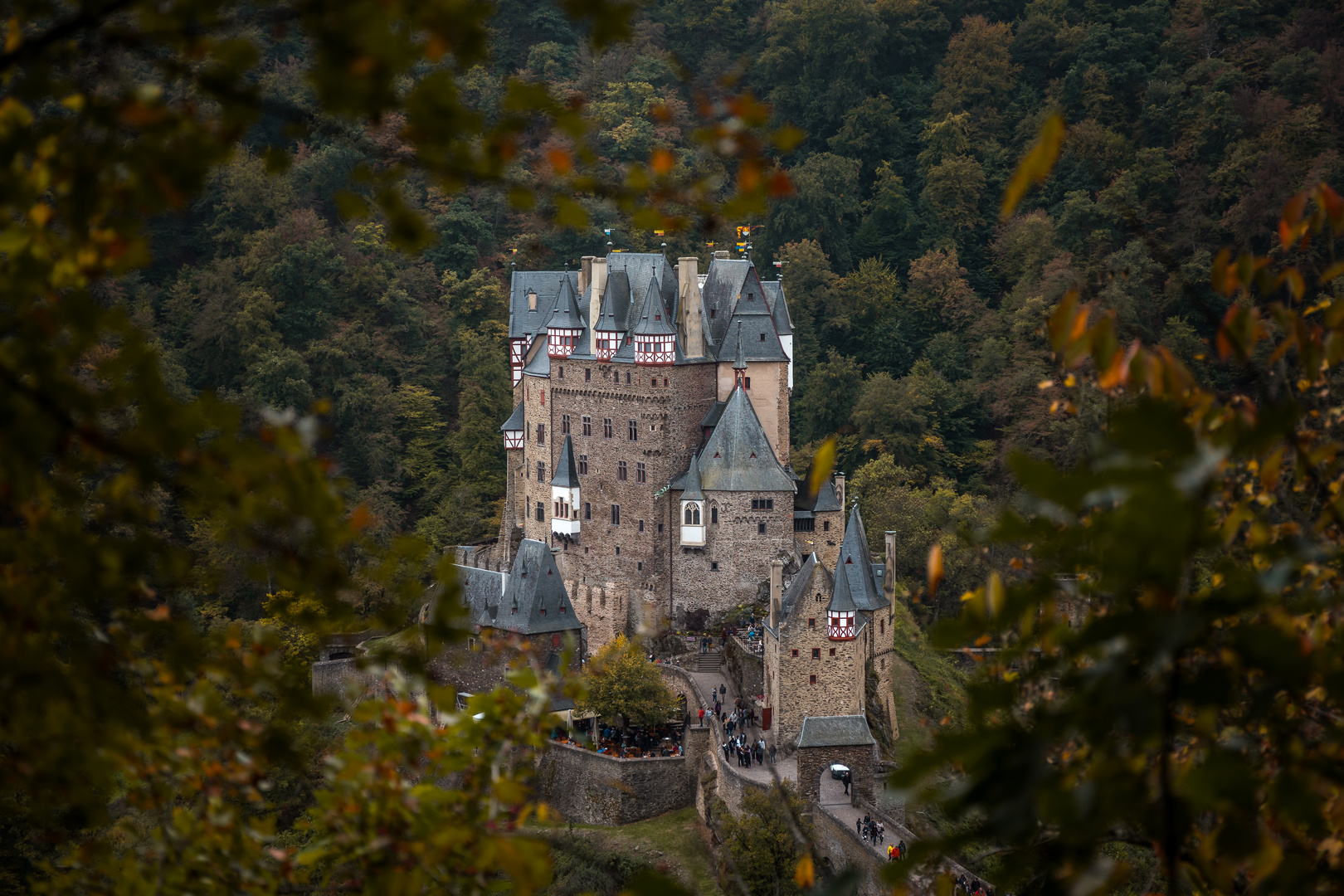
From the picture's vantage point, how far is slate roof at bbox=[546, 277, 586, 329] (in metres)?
42.8

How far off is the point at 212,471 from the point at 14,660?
0.96 meters

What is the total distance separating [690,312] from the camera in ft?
138

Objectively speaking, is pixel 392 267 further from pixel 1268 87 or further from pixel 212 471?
pixel 212 471

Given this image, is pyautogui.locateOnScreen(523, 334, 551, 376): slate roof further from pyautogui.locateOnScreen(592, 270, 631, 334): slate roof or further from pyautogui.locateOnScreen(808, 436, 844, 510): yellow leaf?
pyautogui.locateOnScreen(808, 436, 844, 510): yellow leaf

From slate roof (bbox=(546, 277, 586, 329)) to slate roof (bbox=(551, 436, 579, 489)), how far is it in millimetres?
4044

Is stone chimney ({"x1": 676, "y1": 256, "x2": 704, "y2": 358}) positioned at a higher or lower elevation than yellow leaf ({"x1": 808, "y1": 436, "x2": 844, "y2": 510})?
higher

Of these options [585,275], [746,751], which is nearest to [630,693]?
[746,751]

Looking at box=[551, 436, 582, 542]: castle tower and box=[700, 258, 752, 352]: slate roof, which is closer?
box=[551, 436, 582, 542]: castle tower

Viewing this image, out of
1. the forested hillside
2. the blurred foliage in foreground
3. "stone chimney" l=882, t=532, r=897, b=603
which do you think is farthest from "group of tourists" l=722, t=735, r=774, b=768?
the blurred foliage in foreground

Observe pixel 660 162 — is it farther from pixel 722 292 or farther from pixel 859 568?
pixel 722 292

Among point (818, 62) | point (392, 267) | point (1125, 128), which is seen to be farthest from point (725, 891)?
point (818, 62)

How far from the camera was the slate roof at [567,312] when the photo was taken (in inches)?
1684

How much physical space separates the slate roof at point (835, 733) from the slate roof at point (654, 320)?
52.1 ft

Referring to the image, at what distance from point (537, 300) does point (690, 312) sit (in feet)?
25.8
